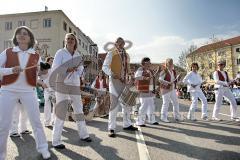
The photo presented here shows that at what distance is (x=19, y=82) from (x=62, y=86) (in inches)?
58.6

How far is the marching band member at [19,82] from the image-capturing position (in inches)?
179

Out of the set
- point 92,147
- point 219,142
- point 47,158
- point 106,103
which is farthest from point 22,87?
point 106,103

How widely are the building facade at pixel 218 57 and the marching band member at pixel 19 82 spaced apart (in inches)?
2538

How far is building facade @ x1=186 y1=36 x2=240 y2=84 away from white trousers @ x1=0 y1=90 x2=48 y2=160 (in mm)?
64525

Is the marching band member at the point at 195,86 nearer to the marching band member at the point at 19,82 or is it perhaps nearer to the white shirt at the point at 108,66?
the white shirt at the point at 108,66

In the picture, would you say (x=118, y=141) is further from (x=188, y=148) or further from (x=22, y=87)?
(x=22, y=87)

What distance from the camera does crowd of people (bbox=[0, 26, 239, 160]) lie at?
15.3 feet

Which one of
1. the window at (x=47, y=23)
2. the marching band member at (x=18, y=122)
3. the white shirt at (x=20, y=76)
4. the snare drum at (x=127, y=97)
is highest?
the window at (x=47, y=23)

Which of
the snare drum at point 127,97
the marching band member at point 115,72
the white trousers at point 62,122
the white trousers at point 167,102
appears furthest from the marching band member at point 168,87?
the white trousers at point 62,122

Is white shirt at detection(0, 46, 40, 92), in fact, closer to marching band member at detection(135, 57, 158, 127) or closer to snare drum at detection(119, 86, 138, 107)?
snare drum at detection(119, 86, 138, 107)

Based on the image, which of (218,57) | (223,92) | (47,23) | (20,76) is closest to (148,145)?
(20,76)

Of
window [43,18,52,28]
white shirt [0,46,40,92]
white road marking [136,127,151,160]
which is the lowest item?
white road marking [136,127,151,160]

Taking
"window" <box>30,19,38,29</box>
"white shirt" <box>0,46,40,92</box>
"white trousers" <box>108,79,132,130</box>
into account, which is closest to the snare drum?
"white trousers" <box>108,79,132,130</box>

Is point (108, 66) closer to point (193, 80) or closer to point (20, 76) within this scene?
point (20, 76)
